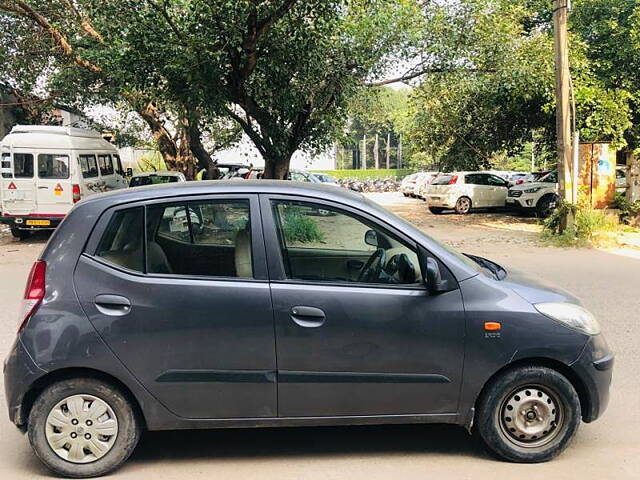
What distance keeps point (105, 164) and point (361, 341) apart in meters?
14.3

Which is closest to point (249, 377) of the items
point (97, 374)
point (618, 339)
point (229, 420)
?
point (229, 420)

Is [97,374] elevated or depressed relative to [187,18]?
depressed

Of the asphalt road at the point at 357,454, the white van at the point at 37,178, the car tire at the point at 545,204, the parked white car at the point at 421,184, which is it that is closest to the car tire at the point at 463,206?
the car tire at the point at 545,204

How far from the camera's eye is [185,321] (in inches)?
128

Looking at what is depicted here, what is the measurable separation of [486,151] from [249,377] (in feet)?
76.1

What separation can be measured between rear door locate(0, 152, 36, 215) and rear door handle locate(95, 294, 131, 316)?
38.2ft

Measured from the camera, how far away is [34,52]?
658 inches

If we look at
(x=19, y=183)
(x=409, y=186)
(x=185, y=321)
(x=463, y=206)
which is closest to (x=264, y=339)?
(x=185, y=321)

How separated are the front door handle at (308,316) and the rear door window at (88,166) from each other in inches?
482

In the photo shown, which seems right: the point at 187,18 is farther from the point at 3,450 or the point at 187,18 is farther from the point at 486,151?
the point at 486,151

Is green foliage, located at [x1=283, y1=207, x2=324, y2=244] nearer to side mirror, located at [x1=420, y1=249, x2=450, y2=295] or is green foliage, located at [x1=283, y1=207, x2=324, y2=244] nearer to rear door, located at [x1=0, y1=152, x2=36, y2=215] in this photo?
side mirror, located at [x1=420, y1=249, x2=450, y2=295]

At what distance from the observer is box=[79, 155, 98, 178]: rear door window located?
1410cm

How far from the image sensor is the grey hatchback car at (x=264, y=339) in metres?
3.24

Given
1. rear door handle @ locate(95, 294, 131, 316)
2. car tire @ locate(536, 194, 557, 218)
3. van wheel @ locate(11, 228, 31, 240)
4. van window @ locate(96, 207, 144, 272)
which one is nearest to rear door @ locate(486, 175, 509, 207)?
car tire @ locate(536, 194, 557, 218)
